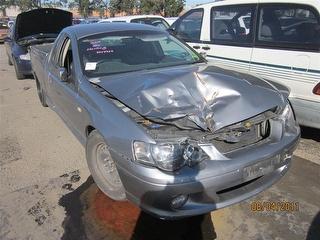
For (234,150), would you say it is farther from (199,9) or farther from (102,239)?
(199,9)

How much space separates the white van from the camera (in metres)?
4.41

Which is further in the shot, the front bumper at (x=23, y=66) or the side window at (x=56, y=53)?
the front bumper at (x=23, y=66)

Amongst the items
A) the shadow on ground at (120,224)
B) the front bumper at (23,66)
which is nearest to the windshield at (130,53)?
the shadow on ground at (120,224)

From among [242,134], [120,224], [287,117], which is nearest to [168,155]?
[242,134]

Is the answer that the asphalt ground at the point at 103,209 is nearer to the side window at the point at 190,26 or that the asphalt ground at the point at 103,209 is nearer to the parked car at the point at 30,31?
the side window at the point at 190,26

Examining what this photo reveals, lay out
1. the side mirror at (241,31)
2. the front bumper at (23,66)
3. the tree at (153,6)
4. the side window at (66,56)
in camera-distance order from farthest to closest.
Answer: the tree at (153,6) < the front bumper at (23,66) < the side mirror at (241,31) < the side window at (66,56)

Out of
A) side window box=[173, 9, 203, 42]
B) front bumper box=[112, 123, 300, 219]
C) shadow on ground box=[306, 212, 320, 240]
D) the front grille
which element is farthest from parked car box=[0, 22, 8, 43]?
shadow on ground box=[306, 212, 320, 240]

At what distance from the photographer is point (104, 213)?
336 cm

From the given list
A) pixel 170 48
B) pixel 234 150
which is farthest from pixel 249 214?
pixel 170 48

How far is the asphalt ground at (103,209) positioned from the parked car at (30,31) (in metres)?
4.91

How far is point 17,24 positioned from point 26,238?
7475mm

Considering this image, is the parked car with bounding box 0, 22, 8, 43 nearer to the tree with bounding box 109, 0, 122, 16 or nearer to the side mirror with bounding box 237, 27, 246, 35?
the tree with bounding box 109, 0, 122, 16

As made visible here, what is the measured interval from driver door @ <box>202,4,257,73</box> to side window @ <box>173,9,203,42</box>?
0.33m

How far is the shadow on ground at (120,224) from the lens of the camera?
3.05 m
